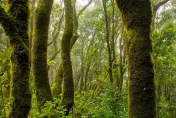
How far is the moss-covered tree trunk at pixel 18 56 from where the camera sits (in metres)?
4.03

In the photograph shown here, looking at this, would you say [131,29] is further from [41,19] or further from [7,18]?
[41,19]

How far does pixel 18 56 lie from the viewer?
13.6 feet

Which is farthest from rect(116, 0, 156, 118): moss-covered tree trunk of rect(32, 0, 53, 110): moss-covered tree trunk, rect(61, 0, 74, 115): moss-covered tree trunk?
rect(61, 0, 74, 115): moss-covered tree trunk

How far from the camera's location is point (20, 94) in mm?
4082

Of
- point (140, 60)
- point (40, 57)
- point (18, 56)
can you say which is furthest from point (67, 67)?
point (140, 60)

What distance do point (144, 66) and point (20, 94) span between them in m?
1.97

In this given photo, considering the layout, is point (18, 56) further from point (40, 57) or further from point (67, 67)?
point (67, 67)

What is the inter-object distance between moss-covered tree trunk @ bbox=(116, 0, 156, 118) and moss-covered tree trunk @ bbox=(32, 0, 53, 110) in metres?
3.22

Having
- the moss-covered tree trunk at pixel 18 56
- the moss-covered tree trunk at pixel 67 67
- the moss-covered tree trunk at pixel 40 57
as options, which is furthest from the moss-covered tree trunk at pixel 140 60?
the moss-covered tree trunk at pixel 67 67

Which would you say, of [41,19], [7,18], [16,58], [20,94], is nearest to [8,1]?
[7,18]

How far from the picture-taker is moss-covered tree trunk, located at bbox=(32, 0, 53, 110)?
6223 mm

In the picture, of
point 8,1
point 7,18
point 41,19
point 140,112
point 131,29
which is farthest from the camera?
point 41,19

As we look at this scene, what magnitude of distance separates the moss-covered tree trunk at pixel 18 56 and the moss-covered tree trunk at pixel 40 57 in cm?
201

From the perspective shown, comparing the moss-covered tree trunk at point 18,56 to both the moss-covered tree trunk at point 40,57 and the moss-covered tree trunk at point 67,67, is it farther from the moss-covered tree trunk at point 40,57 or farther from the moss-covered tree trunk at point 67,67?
the moss-covered tree trunk at point 67,67
